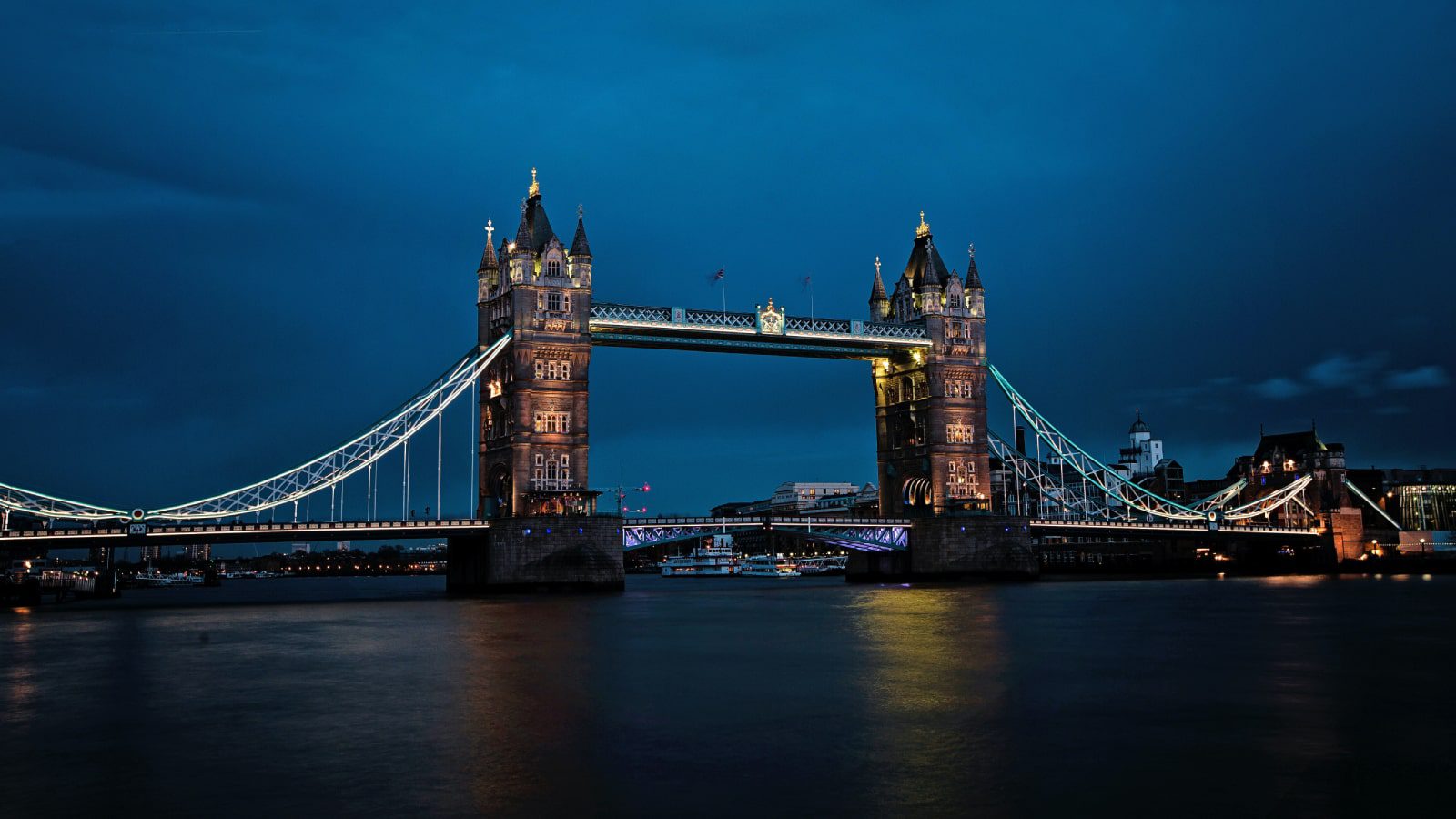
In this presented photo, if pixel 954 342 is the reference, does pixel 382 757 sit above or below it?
below

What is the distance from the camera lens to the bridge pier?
9444cm

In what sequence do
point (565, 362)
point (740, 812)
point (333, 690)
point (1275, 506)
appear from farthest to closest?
point (1275, 506) → point (565, 362) → point (333, 690) → point (740, 812)

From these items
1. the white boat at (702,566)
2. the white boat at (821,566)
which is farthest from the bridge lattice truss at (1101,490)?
the white boat at (702,566)

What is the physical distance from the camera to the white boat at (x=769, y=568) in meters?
161

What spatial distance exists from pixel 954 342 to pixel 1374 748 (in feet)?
275

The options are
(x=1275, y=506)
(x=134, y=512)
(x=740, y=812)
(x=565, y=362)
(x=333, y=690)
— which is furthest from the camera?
(x=1275, y=506)

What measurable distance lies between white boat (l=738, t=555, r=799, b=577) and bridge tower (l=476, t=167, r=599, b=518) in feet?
262

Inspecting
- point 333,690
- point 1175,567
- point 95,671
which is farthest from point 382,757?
point 1175,567

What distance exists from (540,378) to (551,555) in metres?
12.6

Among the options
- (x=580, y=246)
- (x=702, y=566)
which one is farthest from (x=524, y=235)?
(x=702, y=566)

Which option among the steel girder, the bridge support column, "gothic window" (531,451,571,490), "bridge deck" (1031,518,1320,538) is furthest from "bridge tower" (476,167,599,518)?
"bridge deck" (1031,518,1320,538)

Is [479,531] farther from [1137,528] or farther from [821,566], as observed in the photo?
[821,566]

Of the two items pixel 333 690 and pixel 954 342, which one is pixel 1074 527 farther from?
pixel 333 690

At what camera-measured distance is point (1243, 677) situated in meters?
25.7
